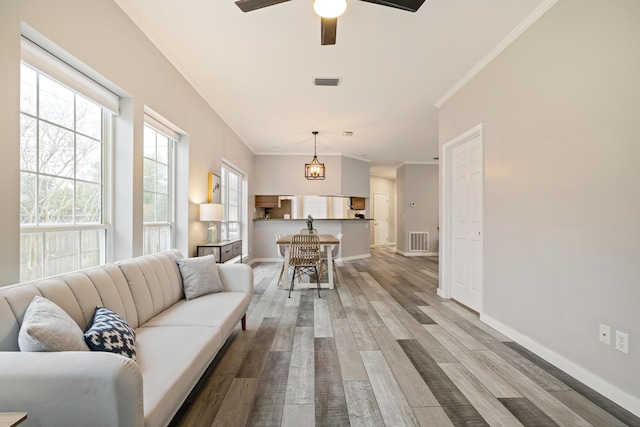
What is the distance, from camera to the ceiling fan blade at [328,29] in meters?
2.04

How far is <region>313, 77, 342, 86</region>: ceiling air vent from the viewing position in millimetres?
3633

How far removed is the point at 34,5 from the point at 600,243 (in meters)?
3.68

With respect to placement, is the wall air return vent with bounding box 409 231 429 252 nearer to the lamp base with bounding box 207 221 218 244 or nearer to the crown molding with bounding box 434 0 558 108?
the crown molding with bounding box 434 0 558 108

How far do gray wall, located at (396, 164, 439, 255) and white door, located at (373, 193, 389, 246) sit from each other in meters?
2.51

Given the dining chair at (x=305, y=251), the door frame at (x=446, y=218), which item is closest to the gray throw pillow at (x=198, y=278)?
the dining chair at (x=305, y=251)

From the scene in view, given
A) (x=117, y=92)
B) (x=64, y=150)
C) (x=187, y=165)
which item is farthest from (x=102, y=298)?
(x=187, y=165)

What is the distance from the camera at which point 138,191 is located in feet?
8.86

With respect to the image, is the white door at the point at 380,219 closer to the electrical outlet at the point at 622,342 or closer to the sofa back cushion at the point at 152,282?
the sofa back cushion at the point at 152,282

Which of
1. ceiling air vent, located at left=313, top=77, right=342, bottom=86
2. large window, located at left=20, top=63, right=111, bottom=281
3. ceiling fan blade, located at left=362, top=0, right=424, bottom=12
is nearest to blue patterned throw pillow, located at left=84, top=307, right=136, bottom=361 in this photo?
large window, located at left=20, top=63, right=111, bottom=281

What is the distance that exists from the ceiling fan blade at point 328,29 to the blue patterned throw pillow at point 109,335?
86.9 inches

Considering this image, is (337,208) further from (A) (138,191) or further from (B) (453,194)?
(A) (138,191)

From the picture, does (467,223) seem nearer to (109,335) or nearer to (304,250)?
(304,250)

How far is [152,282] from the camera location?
2.27m

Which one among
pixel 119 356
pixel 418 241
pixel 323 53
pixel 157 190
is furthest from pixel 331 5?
pixel 418 241
